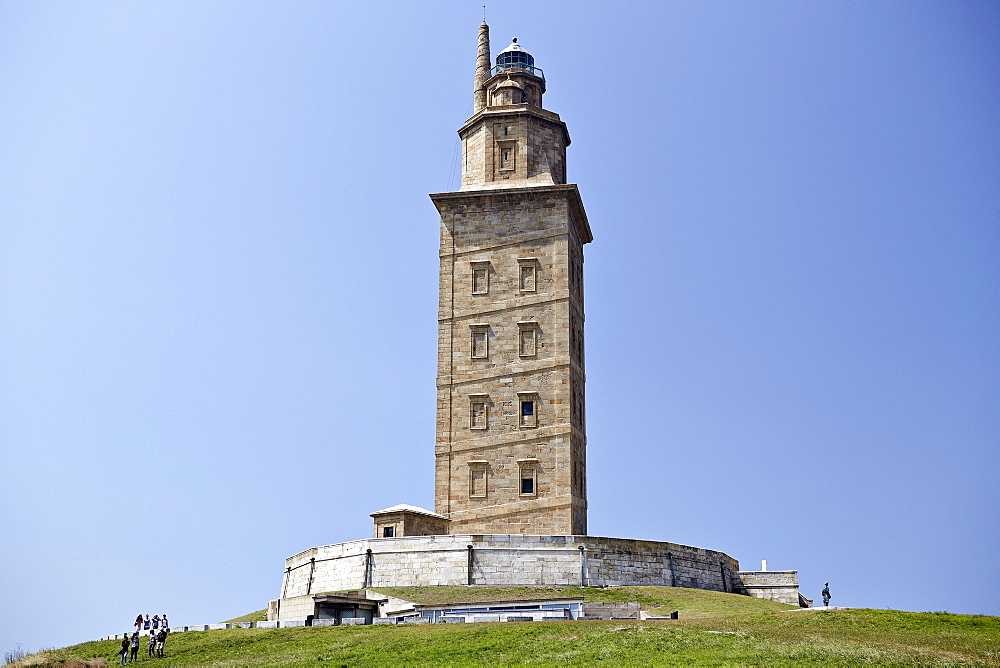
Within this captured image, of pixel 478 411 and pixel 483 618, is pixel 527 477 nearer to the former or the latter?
pixel 478 411

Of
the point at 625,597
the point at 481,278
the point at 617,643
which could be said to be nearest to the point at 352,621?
the point at 625,597

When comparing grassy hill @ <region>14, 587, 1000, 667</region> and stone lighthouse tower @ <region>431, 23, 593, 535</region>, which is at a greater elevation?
stone lighthouse tower @ <region>431, 23, 593, 535</region>

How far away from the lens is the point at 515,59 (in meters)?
54.8

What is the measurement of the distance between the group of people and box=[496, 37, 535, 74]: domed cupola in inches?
1313

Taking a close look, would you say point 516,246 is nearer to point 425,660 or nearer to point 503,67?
point 503,67

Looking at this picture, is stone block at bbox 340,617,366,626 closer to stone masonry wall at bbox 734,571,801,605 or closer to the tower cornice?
stone masonry wall at bbox 734,571,801,605

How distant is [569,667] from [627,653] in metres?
1.83

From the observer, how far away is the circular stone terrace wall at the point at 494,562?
1582 inches

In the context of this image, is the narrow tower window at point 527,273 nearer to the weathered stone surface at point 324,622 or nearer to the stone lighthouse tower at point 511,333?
the stone lighthouse tower at point 511,333

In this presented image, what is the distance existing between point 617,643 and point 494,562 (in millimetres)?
14968

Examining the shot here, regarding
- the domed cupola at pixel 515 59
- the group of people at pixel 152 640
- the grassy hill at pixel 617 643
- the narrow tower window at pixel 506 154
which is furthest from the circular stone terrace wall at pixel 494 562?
the domed cupola at pixel 515 59

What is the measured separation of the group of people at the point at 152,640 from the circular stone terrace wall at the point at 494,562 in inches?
407

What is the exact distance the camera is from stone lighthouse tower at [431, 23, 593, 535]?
46625mm

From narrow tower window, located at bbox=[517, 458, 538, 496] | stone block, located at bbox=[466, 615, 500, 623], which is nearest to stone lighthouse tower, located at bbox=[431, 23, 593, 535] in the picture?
narrow tower window, located at bbox=[517, 458, 538, 496]
